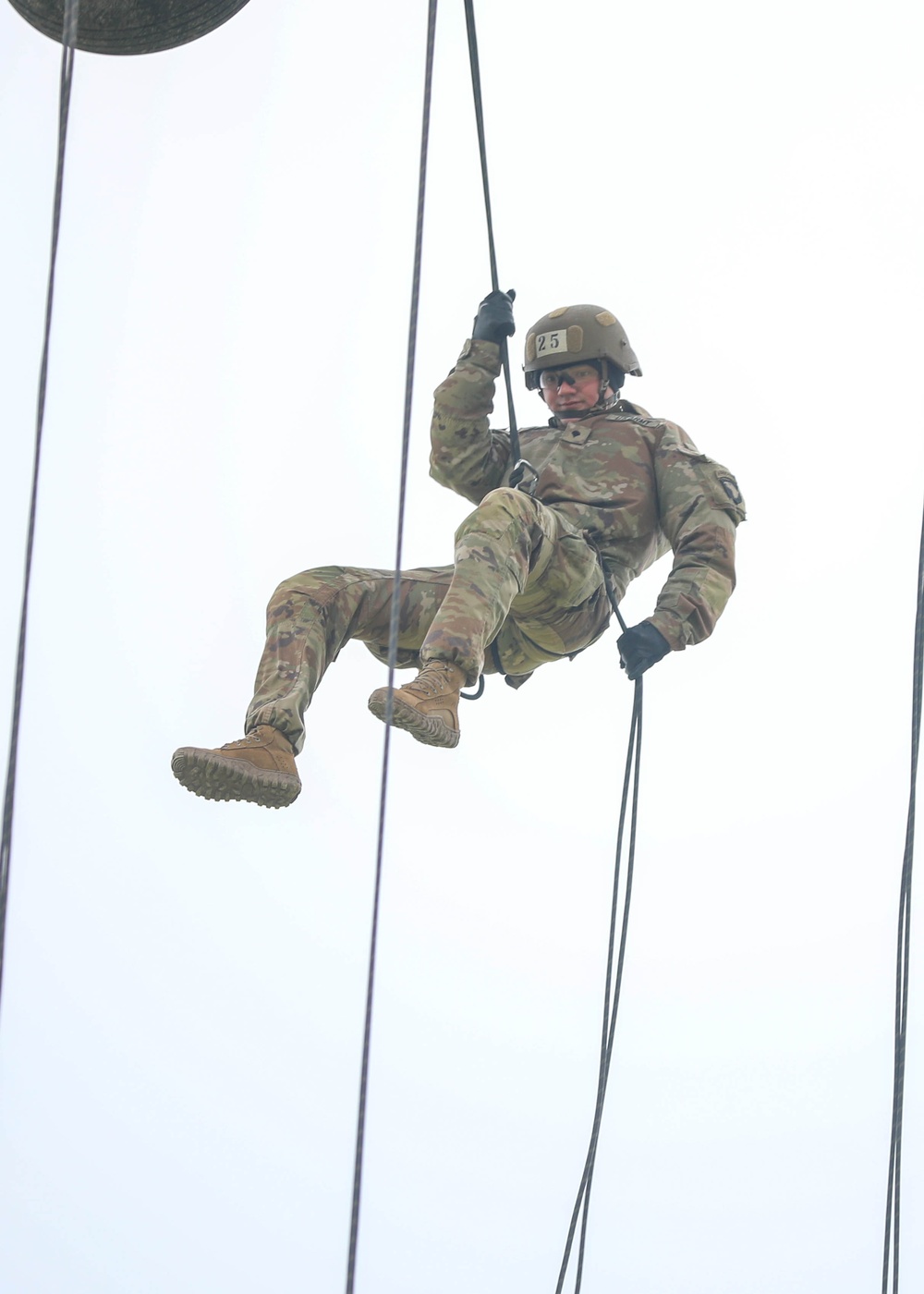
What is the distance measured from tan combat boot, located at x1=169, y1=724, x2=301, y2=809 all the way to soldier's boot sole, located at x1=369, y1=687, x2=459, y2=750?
0.40m

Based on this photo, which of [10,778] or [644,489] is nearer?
[10,778]

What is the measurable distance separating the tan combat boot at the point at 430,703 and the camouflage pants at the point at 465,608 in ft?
0.24

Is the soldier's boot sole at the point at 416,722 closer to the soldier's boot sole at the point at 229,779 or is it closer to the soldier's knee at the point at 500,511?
the soldier's boot sole at the point at 229,779

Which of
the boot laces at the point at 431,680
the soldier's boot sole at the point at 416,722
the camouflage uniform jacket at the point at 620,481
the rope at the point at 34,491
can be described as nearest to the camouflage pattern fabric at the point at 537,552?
the camouflage uniform jacket at the point at 620,481

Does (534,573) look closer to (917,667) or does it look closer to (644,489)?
(644,489)

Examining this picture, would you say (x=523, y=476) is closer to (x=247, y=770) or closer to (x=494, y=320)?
(x=494, y=320)

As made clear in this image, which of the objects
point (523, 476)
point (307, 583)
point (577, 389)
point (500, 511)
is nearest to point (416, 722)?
point (500, 511)

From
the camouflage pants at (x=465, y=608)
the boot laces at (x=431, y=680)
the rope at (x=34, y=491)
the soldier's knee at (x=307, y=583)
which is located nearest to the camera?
the rope at (x=34, y=491)

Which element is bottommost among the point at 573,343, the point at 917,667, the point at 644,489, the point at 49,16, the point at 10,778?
the point at 10,778

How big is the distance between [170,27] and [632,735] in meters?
3.01

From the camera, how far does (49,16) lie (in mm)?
6734

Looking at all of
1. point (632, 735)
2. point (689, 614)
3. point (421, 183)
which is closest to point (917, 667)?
point (689, 614)

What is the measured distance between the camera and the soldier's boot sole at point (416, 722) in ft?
20.6

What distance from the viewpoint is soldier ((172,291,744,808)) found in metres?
6.95
